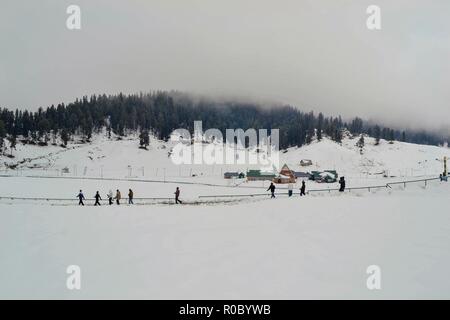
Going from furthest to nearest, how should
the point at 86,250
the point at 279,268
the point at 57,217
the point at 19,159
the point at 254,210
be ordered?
1. the point at 19,159
2. the point at 254,210
3. the point at 57,217
4. the point at 86,250
5. the point at 279,268

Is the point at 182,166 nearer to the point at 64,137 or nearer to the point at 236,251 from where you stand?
the point at 64,137

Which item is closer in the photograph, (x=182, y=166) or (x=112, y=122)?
(x=182, y=166)

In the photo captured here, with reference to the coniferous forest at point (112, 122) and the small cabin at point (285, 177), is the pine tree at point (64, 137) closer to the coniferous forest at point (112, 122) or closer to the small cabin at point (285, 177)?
the coniferous forest at point (112, 122)

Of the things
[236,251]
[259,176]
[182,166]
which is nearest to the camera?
[236,251]

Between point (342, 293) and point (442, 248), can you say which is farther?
point (442, 248)

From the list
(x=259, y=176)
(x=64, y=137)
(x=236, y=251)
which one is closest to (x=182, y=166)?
(x=259, y=176)

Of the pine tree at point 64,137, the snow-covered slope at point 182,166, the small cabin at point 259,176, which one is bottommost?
the small cabin at point 259,176

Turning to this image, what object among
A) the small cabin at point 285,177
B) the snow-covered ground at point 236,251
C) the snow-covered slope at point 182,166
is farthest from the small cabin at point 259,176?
the snow-covered ground at point 236,251

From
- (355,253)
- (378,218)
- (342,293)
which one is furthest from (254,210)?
(342,293)

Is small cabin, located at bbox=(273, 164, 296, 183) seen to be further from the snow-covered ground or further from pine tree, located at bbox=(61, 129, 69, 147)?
pine tree, located at bbox=(61, 129, 69, 147)

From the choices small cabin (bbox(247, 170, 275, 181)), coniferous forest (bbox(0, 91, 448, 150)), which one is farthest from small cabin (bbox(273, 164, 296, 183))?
coniferous forest (bbox(0, 91, 448, 150))

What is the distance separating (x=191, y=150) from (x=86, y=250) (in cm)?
11616

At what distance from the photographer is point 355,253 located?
33.6 ft
